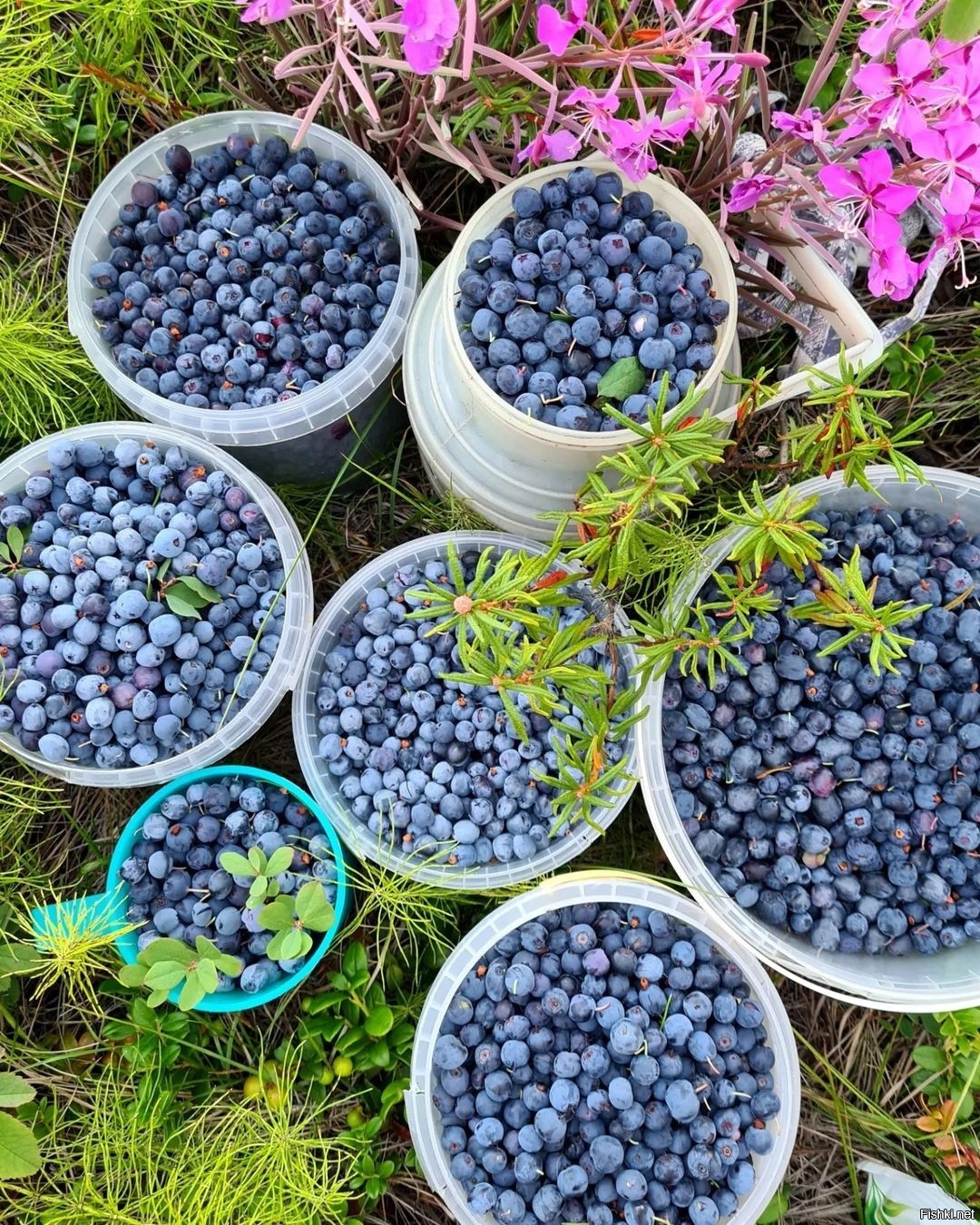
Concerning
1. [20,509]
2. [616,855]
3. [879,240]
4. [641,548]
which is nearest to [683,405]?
[641,548]

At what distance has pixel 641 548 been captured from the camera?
44.5 inches

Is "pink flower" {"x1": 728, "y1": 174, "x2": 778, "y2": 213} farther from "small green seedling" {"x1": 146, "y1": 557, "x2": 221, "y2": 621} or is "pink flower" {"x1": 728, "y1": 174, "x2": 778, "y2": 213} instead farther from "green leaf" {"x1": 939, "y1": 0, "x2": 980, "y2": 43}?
"small green seedling" {"x1": 146, "y1": 557, "x2": 221, "y2": 621}

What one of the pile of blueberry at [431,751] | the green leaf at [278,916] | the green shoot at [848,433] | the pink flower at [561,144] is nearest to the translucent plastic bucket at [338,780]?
the pile of blueberry at [431,751]

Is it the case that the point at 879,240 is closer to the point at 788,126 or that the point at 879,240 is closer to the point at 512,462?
the point at 788,126

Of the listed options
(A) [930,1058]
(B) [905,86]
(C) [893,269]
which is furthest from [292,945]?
(B) [905,86]

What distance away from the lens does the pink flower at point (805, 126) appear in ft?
3.65

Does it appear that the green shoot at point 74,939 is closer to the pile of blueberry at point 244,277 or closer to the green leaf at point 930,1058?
the pile of blueberry at point 244,277

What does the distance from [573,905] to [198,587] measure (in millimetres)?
691

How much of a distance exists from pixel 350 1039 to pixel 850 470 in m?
1.09

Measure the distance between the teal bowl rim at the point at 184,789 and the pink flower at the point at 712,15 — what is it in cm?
111

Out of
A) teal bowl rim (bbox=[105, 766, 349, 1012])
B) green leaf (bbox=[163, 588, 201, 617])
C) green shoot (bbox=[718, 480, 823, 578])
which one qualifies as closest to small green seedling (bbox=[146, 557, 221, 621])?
green leaf (bbox=[163, 588, 201, 617])

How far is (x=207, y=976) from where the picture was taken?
1.29m

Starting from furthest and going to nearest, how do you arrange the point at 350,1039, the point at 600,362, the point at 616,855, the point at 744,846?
the point at 616,855 < the point at 350,1039 < the point at 744,846 < the point at 600,362

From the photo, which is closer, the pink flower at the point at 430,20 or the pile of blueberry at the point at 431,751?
the pink flower at the point at 430,20
